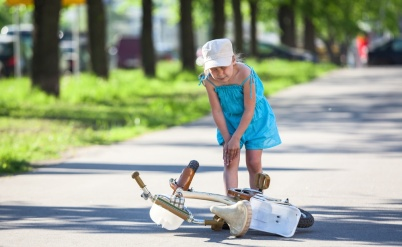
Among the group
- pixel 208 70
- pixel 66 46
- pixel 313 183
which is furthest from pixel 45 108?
pixel 66 46

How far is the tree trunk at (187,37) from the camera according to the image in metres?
36.2

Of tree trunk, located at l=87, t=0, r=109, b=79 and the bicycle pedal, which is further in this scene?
tree trunk, located at l=87, t=0, r=109, b=79

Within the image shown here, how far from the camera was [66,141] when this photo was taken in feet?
51.6

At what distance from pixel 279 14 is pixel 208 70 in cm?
4996

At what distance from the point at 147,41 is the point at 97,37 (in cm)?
550

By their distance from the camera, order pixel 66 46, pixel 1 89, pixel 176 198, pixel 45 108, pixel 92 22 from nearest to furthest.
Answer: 1. pixel 176 198
2. pixel 45 108
3. pixel 1 89
4. pixel 92 22
5. pixel 66 46

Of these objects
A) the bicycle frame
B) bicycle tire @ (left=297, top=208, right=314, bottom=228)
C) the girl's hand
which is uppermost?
the girl's hand

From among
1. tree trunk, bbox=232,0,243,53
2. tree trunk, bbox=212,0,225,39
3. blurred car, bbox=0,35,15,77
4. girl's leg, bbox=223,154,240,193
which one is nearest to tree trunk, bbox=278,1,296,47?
tree trunk, bbox=232,0,243,53

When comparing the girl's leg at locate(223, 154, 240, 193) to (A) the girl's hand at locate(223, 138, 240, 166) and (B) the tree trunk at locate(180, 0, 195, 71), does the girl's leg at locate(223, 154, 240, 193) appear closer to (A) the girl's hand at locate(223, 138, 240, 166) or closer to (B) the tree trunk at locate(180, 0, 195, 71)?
(A) the girl's hand at locate(223, 138, 240, 166)

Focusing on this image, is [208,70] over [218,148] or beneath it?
over

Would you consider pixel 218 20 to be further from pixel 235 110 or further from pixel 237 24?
pixel 235 110

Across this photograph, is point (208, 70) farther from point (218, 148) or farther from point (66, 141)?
point (66, 141)

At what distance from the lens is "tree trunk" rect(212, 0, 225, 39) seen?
133 feet

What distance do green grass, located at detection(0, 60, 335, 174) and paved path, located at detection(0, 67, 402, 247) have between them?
0.56 m
